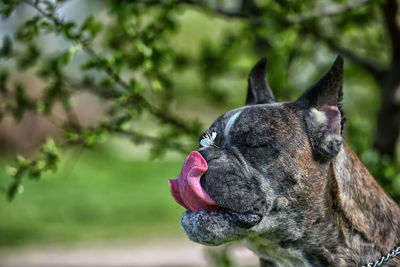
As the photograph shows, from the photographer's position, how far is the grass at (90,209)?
9656 mm

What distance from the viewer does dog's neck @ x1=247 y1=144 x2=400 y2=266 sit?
316 cm

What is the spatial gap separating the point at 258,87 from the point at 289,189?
846 mm

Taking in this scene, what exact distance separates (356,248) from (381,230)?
184 millimetres

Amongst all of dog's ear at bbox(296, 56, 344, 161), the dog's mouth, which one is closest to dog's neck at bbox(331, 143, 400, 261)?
dog's ear at bbox(296, 56, 344, 161)

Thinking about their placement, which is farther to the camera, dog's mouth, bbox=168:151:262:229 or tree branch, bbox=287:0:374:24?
tree branch, bbox=287:0:374:24

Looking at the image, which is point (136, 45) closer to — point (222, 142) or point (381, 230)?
point (222, 142)

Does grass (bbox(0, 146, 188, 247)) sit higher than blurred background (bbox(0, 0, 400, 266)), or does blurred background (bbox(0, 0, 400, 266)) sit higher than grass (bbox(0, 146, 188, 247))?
grass (bbox(0, 146, 188, 247))

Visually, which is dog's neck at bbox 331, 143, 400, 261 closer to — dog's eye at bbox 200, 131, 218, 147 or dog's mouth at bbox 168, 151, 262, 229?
dog's mouth at bbox 168, 151, 262, 229

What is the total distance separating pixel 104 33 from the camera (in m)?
5.91

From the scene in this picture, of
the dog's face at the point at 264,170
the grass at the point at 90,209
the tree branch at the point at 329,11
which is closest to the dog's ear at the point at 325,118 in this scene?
the dog's face at the point at 264,170

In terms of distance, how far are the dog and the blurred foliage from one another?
114cm

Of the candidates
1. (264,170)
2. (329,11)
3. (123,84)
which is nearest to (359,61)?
(329,11)

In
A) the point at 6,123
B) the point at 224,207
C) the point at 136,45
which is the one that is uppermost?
the point at 6,123

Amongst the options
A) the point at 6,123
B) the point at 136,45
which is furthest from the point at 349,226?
the point at 6,123
